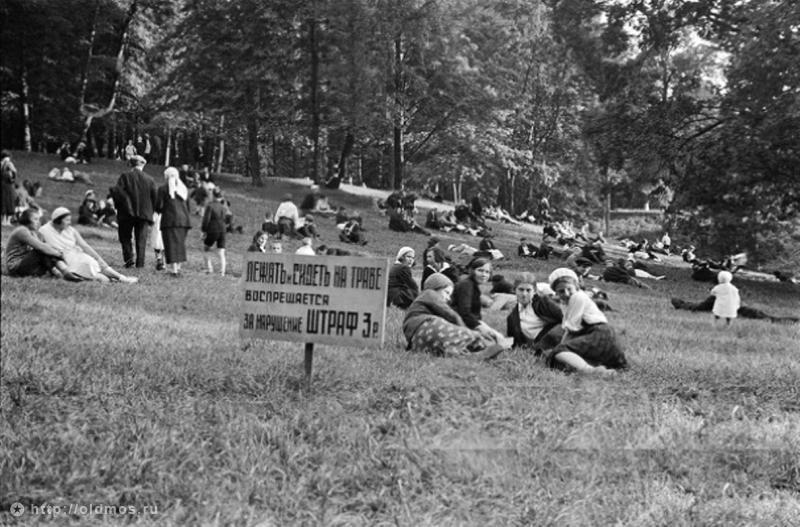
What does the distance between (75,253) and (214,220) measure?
2.15 m

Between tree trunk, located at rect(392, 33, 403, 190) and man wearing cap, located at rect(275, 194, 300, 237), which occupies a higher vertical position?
tree trunk, located at rect(392, 33, 403, 190)

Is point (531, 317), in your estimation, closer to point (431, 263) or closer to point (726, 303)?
point (431, 263)

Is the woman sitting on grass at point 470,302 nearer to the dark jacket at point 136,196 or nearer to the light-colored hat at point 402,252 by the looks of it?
the light-colored hat at point 402,252

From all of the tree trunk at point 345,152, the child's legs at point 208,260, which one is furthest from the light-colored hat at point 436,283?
the tree trunk at point 345,152

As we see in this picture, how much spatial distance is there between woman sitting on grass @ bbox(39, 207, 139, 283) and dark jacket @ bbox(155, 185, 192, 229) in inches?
41.4

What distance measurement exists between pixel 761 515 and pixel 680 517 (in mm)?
563

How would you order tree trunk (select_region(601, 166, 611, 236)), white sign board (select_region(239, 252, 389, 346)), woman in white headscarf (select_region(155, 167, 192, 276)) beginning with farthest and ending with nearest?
tree trunk (select_region(601, 166, 611, 236)), woman in white headscarf (select_region(155, 167, 192, 276)), white sign board (select_region(239, 252, 389, 346))

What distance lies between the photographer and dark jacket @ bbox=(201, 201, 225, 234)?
11.1 m

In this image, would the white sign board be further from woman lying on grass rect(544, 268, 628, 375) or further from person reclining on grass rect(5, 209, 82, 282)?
person reclining on grass rect(5, 209, 82, 282)

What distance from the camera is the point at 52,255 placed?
9422 millimetres

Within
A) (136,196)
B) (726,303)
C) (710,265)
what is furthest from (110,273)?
(710,265)

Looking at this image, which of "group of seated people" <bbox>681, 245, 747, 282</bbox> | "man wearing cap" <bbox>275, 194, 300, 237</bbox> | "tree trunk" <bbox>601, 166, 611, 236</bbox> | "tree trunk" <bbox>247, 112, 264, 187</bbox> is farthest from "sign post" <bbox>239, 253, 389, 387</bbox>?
"tree trunk" <bbox>601, 166, 611, 236</bbox>

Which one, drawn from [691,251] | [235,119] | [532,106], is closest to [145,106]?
[235,119]

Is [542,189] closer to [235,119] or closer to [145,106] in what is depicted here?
[235,119]
